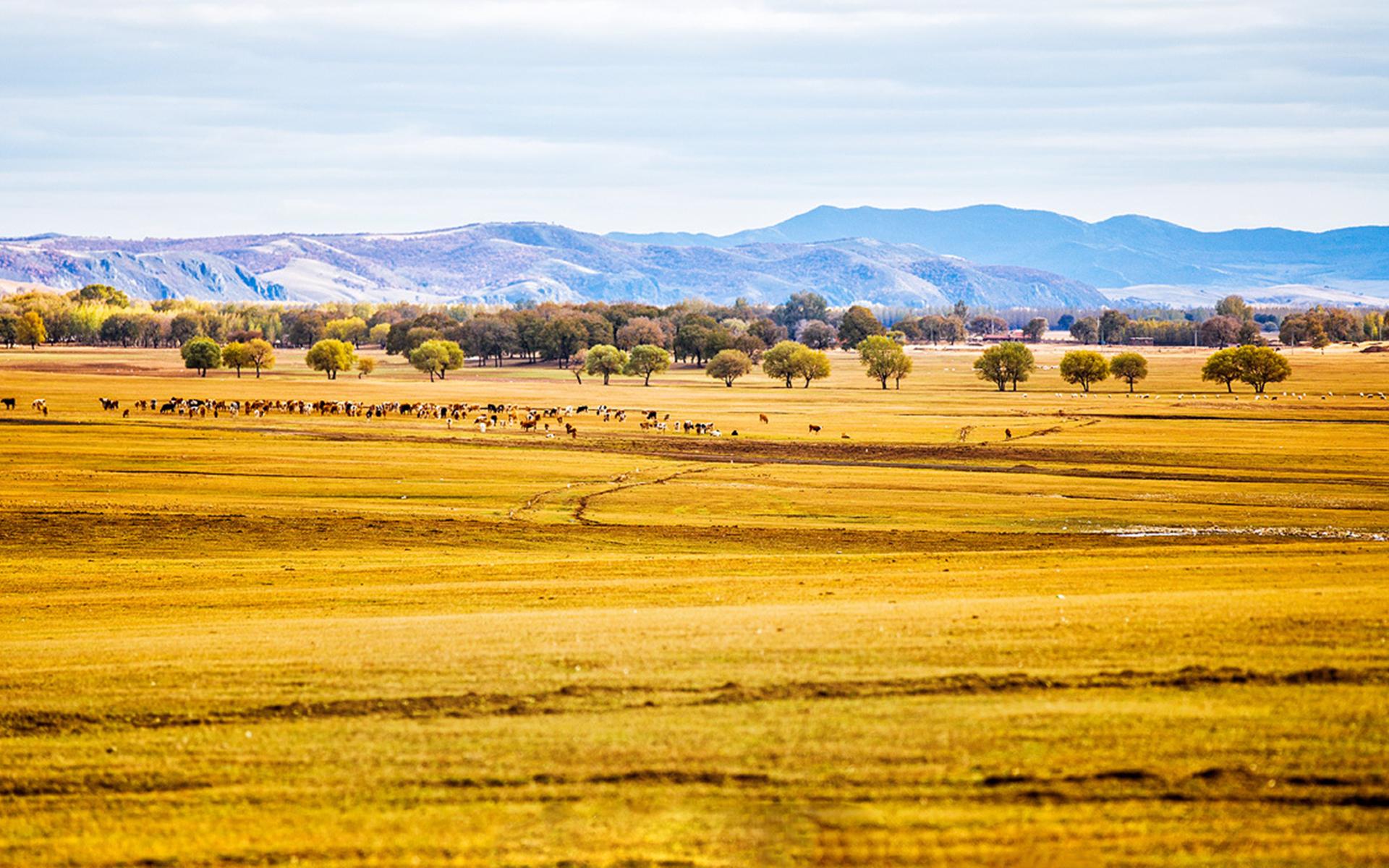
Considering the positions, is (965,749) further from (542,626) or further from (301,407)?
(301,407)

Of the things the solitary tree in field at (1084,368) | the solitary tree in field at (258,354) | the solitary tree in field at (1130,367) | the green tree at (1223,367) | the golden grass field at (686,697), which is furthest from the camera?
the solitary tree in field at (258,354)

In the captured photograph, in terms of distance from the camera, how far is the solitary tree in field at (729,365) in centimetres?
16350

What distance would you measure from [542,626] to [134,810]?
909cm

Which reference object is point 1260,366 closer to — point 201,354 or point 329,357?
point 329,357

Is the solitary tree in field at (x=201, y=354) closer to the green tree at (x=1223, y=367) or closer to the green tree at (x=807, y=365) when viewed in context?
the green tree at (x=807, y=365)

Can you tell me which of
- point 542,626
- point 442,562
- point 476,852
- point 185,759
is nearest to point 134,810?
point 185,759

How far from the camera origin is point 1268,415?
107 meters

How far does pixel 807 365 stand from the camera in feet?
534

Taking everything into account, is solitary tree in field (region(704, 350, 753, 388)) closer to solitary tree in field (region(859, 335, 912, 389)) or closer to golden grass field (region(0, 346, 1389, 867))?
solitary tree in field (region(859, 335, 912, 389))

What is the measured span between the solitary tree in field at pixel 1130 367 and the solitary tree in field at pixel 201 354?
110 metres

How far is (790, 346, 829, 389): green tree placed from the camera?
16250 cm

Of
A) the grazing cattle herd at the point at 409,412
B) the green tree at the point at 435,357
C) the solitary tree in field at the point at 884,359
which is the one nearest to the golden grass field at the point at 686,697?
the grazing cattle herd at the point at 409,412

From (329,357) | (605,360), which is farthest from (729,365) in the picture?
(329,357)

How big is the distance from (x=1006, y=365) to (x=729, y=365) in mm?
33989
